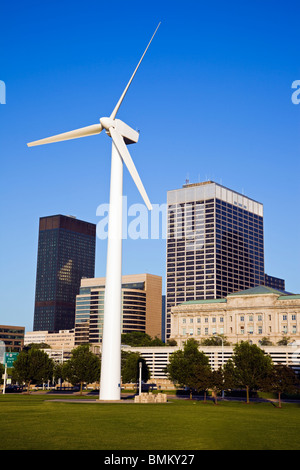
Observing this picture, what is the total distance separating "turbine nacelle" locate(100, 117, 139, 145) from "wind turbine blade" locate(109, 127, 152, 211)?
0.71m

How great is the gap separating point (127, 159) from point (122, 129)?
22.9ft

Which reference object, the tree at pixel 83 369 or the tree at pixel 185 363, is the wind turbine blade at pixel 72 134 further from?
the tree at pixel 185 363

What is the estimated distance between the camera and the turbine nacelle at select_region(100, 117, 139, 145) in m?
77.2

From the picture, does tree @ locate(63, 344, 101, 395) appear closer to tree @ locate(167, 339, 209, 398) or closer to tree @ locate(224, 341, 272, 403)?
tree @ locate(167, 339, 209, 398)

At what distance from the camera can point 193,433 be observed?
133ft

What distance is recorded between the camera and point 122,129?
79438mm

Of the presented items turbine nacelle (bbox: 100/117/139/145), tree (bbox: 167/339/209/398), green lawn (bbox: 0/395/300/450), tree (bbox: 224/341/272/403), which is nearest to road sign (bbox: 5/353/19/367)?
tree (bbox: 167/339/209/398)

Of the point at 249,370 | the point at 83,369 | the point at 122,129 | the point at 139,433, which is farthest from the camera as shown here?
the point at 83,369

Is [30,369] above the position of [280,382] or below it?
above

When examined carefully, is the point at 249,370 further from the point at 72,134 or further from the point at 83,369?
the point at 72,134

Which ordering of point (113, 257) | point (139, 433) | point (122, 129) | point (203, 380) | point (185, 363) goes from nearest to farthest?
point (139, 433) < point (113, 257) < point (122, 129) < point (203, 380) < point (185, 363)

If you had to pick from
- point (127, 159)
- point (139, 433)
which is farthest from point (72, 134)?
point (139, 433)
